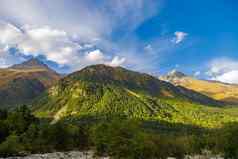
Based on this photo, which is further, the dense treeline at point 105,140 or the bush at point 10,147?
the bush at point 10,147

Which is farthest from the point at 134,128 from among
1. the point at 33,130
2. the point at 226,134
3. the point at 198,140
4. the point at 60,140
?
the point at 198,140

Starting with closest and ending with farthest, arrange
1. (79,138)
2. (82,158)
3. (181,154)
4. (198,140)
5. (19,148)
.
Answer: (82,158)
(19,148)
(181,154)
(79,138)
(198,140)

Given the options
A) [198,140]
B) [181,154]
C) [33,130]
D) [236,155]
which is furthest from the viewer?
[198,140]

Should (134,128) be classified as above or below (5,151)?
above

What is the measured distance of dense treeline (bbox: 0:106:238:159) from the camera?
1939 inches

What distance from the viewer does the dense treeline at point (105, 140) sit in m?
49.2

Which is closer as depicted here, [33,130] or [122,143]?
[122,143]

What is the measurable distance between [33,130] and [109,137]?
71375mm

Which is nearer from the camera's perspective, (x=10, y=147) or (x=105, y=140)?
(x=105, y=140)

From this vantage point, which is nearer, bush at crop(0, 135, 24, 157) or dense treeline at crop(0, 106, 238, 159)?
dense treeline at crop(0, 106, 238, 159)

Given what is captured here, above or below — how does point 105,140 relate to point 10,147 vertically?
above

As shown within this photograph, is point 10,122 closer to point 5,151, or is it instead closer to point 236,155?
point 5,151

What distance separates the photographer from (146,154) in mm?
49812

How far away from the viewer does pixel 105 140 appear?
58.1 metres
